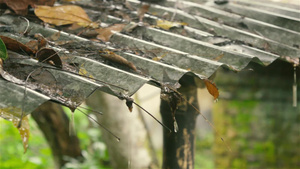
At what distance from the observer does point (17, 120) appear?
1.41 meters

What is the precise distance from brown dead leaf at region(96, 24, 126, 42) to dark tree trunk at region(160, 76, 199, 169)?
60 centimetres

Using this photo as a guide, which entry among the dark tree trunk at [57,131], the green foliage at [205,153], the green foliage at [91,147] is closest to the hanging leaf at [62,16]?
the dark tree trunk at [57,131]

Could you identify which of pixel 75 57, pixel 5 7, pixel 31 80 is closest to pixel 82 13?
pixel 5 7

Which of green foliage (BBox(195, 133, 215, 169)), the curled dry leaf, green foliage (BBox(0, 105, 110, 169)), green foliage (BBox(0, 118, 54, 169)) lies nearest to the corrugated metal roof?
the curled dry leaf

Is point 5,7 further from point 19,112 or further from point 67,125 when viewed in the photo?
point 67,125

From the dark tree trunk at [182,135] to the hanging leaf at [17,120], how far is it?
139 centimetres

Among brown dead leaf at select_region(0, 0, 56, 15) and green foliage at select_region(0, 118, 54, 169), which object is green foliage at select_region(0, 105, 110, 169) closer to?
green foliage at select_region(0, 118, 54, 169)

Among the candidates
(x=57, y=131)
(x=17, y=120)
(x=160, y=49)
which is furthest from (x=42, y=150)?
(x=17, y=120)

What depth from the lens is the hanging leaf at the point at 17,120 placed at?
1385 mm

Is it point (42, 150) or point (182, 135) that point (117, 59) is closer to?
point (182, 135)

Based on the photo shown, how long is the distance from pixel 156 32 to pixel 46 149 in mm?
4969

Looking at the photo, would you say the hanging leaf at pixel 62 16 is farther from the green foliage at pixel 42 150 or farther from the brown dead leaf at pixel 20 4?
the green foliage at pixel 42 150

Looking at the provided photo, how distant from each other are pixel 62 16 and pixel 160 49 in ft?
2.34

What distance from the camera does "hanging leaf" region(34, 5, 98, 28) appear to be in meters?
2.45
